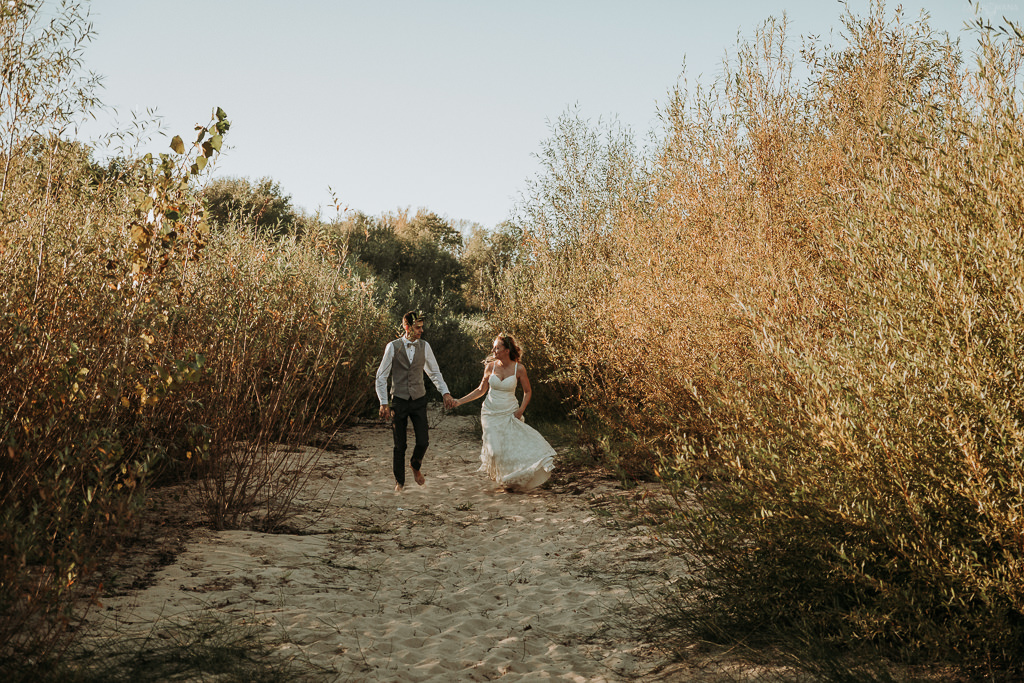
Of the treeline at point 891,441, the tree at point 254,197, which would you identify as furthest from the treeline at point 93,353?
the tree at point 254,197

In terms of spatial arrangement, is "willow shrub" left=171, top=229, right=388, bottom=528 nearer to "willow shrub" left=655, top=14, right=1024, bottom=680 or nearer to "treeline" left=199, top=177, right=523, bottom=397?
"treeline" left=199, top=177, right=523, bottom=397

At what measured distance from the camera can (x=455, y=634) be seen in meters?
4.13

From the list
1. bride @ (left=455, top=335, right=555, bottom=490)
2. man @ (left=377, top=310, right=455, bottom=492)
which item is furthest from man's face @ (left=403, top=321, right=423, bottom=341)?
bride @ (left=455, top=335, right=555, bottom=490)

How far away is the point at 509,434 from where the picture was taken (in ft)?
25.4

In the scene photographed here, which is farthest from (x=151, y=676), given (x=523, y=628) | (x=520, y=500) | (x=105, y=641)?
(x=520, y=500)

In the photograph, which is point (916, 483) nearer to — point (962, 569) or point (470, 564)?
point (962, 569)

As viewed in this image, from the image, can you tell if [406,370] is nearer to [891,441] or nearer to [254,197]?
[891,441]

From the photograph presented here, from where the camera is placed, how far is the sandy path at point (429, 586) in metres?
3.75

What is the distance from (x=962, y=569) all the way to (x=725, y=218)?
14.1 ft

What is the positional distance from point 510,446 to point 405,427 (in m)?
1.18

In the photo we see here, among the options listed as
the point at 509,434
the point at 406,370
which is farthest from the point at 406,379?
the point at 509,434

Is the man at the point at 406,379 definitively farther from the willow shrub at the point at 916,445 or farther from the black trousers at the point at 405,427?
the willow shrub at the point at 916,445

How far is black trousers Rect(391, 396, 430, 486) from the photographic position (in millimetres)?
7496

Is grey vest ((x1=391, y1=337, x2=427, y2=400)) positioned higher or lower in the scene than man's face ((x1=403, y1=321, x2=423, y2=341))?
lower
